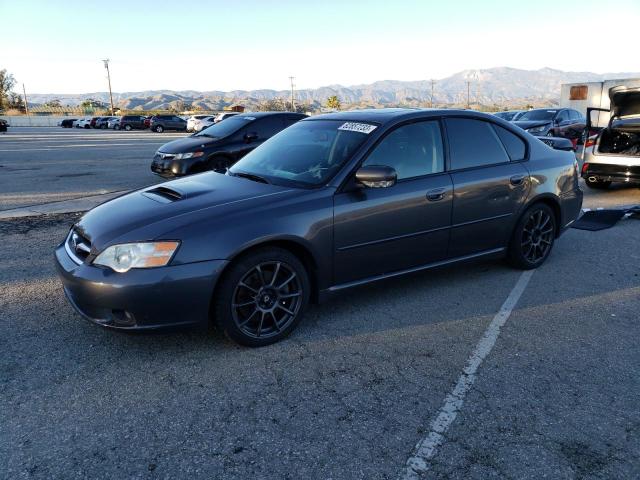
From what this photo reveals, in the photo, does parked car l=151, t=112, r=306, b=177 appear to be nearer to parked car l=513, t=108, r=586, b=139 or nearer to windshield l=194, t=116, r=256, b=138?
windshield l=194, t=116, r=256, b=138

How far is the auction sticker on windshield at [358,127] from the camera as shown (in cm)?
408

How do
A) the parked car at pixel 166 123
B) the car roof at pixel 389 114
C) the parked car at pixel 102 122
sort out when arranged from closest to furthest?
the car roof at pixel 389 114
the parked car at pixel 166 123
the parked car at pixel 102 122

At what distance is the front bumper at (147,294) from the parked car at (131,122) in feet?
159

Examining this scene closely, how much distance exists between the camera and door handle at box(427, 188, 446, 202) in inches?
161

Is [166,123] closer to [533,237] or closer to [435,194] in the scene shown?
[533,237]

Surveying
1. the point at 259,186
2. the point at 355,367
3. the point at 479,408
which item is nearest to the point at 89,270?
the point at 259,186

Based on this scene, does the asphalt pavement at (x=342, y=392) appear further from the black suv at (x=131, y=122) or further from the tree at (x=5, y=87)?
the tree at (x=5, y=87)

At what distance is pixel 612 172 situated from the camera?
870 centimetres

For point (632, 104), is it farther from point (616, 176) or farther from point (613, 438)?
point (613, 438)

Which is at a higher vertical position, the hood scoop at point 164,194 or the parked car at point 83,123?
the parked car at point 83,123

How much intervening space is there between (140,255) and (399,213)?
1.91 metres

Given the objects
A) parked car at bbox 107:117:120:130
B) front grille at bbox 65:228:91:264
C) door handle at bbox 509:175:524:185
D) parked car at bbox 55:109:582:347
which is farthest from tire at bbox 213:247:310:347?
parked car at bbox 107:117:120:130

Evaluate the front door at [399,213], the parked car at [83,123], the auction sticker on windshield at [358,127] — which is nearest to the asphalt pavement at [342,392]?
the front door at [399,213]

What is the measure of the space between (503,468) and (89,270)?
2.57 metres
